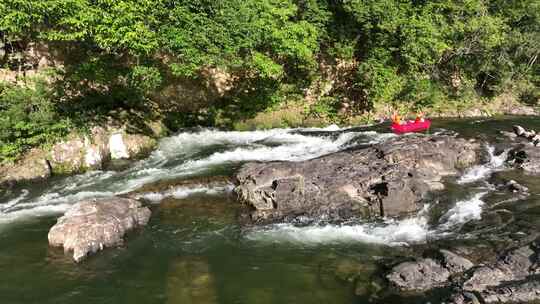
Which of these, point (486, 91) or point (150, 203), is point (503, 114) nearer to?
point (486, 91)

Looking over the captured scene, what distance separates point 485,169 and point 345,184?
21.8 ft

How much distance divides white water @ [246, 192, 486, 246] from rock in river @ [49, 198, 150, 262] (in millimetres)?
3664

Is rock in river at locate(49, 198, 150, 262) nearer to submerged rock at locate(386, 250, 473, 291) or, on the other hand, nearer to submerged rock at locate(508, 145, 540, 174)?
submerged rock at locate(386, 250, 473, 291)

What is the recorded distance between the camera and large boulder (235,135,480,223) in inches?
561

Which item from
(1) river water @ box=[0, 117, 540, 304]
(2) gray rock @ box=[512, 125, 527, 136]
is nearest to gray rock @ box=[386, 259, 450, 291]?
(1) river water @ box=[0, 117, 540, 304]

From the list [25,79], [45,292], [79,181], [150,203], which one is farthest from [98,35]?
[45,292]

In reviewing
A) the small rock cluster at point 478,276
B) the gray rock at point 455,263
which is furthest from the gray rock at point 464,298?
the gray rock at point 455,263

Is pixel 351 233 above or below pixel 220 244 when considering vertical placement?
below

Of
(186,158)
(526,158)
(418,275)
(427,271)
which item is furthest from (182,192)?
(526,158)

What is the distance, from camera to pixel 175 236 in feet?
42.7

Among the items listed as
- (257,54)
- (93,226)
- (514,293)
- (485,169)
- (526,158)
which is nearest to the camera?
(514,293)

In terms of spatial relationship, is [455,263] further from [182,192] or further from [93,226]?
[182,192]

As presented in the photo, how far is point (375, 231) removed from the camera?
42.9 feet

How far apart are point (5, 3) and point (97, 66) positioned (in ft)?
14.9
